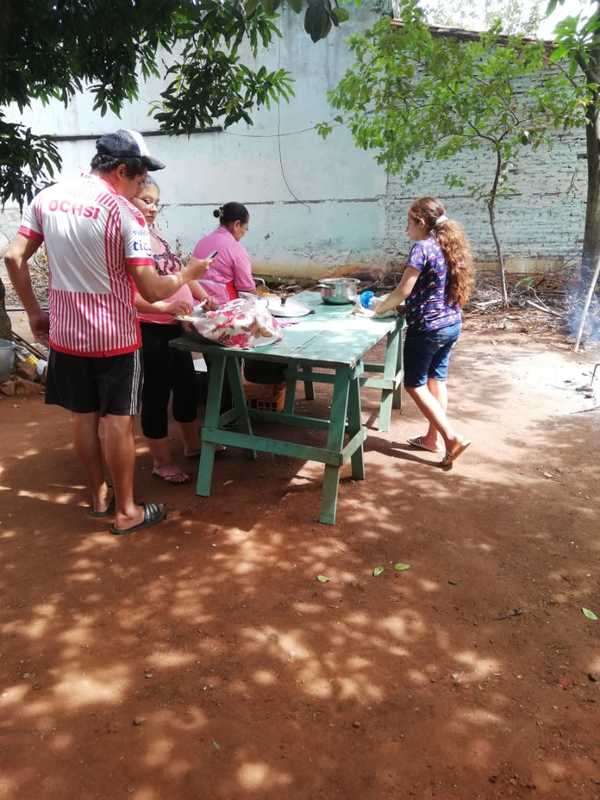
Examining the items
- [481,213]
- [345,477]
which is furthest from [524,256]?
[345,477]

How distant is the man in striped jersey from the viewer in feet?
8.03

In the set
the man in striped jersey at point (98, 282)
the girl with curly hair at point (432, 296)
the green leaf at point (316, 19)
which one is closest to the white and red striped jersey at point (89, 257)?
the man in striped jersey at point (98, 282)

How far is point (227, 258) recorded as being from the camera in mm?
3787

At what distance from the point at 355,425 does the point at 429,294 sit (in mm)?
935

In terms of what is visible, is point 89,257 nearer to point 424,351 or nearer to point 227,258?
point 227,258

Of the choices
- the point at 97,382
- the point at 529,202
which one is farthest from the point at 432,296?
the point at 529,202

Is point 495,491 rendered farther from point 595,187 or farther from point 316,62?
point 316,62

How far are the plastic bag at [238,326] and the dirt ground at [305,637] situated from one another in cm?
95

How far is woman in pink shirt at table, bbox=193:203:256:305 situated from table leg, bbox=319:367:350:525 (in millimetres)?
1154

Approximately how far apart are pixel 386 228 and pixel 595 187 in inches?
144

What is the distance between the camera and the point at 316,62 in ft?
32.8

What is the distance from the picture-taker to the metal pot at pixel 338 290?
13.8 feet

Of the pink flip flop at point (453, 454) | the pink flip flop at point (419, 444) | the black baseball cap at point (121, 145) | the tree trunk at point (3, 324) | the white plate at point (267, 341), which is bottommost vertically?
the pink flip flop at point (419, 444)

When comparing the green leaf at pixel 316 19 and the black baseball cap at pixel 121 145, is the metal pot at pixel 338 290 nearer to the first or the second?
the black baseball cap at pixel 121 145
